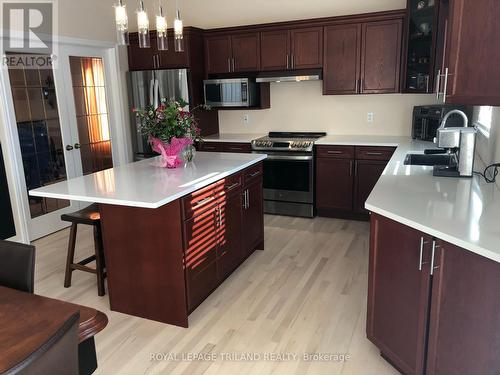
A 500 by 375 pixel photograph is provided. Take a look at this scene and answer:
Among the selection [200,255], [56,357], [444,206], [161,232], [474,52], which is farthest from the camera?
[200,255]

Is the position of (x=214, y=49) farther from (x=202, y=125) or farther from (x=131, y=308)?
(x=131, y=308)

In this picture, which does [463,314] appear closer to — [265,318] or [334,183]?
[265,318]

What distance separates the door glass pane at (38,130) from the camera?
4125mm

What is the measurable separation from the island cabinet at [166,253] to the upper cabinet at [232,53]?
7.97ft

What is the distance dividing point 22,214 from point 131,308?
2081 mm

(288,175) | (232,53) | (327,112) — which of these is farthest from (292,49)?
(288,175)

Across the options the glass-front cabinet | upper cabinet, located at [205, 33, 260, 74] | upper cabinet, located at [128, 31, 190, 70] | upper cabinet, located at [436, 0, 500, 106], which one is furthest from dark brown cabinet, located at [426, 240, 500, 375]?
upper cabinet, located at [128, 31, 190, 70]

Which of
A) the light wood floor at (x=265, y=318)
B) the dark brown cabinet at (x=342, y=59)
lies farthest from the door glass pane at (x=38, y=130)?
the dark brown cabinet at (x=342, y=59)

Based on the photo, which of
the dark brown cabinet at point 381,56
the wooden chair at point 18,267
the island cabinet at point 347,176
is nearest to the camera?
the wooden chair at point 18,267

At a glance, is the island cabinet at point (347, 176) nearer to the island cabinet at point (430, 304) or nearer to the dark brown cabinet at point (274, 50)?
the dark brown cabinet at point (274, 50)

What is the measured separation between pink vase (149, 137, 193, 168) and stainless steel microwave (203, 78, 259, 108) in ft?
6.67

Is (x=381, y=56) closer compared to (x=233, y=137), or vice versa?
(x=381, y=56)

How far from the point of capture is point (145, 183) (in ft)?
8.83

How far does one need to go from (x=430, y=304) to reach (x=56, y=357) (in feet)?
5.02
